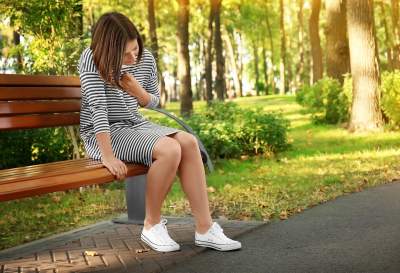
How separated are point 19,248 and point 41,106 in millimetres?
1047

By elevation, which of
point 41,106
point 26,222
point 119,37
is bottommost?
point 26,222

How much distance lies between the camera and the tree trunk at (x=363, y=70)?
39.6 feet

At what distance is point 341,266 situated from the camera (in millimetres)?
3662

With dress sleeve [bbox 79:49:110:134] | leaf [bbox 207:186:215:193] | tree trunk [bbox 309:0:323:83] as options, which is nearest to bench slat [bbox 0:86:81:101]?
dress sleeve [bbox 79:49:110:134]

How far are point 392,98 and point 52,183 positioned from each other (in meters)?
9.42

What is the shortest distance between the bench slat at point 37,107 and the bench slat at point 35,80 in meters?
0.13

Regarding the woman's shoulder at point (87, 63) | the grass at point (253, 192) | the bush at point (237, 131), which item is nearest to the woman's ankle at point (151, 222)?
the woman's shoulder at point (87, 63)

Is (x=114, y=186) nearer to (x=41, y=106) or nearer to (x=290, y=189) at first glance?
(x=290, y=189)

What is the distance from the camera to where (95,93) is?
12.8ft

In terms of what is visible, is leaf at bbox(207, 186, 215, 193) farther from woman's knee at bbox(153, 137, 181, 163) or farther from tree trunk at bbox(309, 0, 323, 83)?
tree trunk at bbox(309, 0, 323, 83)

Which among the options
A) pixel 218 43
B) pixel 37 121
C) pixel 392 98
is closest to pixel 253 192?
pixel 37 121

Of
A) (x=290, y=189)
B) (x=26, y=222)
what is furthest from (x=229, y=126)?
(x=26, y=222)

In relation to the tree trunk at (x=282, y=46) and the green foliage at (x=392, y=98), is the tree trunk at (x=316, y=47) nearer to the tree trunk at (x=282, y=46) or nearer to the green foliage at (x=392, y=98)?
the tree trunk at (x=282, y=46)

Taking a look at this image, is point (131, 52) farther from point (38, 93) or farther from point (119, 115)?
point (38, 93)
